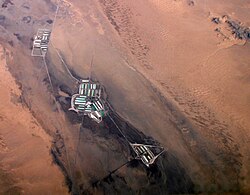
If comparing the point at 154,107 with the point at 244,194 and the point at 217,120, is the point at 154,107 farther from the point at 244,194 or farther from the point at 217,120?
the point at 244,194

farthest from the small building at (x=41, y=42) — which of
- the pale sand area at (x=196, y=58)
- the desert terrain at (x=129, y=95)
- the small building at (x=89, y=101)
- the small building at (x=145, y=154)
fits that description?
the small building at (x=145, y=154)

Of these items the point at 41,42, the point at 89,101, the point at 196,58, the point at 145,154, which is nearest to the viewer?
the point at 145,154

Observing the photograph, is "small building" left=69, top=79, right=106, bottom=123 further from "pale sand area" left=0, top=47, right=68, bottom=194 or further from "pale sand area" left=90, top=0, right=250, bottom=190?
"pale sand area" left=90, top=0, right=250, bottom=190

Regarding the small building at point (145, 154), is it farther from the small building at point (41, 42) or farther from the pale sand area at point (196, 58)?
the small building at point (41, 42)

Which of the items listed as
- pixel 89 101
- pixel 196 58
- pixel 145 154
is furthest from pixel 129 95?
pixel 196 58

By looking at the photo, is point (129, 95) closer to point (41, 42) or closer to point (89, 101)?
point (89, 101)

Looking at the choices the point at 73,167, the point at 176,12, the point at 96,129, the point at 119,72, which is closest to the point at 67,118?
the point at 96,129
